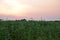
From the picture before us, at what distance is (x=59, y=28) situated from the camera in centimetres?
938

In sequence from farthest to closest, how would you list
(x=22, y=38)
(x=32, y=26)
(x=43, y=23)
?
1. (x=43, y=23)
2. (x=32, y=26)
3. (x=22, y=38)

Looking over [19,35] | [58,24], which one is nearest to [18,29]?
[19,35]

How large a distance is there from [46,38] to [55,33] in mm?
540

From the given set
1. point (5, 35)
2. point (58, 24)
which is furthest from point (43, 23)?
point (5, 35)

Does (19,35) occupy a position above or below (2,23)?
below

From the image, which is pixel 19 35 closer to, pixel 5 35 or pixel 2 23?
pixel 5 35

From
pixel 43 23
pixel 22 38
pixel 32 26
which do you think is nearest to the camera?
pixel 22 38

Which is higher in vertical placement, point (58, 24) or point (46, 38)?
point (58, 24)

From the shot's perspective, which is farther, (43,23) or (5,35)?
(43,23)

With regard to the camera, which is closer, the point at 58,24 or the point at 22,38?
the point at 22,38

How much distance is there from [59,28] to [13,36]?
8.12 feet

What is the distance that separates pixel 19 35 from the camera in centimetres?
841

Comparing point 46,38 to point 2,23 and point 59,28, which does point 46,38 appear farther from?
point 2,23

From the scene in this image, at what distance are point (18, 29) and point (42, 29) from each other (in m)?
1.15
